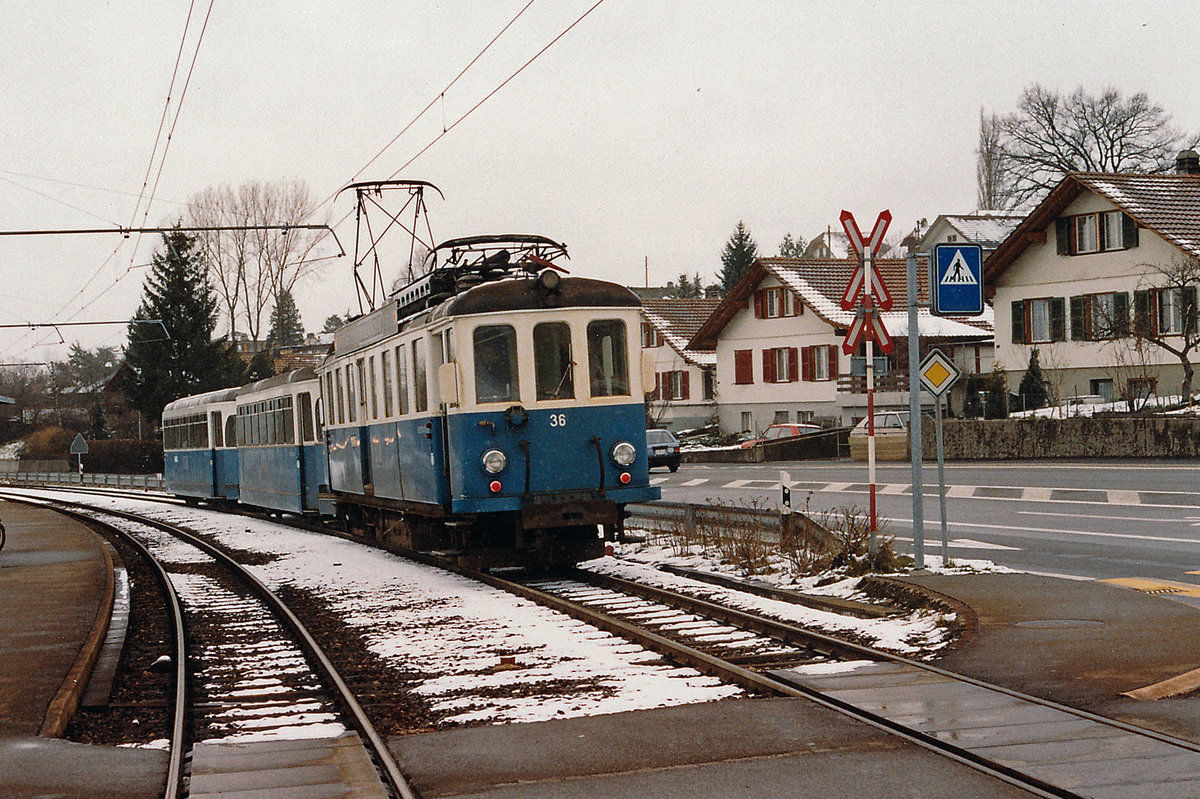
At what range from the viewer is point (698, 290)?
114750mm

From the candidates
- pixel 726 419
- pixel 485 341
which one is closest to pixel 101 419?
pixel 726 419

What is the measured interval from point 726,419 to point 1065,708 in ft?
181

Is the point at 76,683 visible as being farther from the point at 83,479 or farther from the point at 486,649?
the point at 83,479

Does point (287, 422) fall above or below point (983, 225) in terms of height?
below

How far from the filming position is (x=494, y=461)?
14633 millimetres

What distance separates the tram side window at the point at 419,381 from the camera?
1559cm

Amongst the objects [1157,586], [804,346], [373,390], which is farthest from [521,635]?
[804,346]

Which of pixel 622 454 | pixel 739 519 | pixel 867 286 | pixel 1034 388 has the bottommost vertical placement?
pixel 739 519

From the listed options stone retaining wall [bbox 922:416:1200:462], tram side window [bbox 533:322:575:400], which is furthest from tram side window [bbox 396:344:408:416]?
stone retaining wall [bbox 922:416:1200:462]

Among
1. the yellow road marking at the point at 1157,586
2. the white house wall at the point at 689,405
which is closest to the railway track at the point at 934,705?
the yellow road marking at the point at 1157,586

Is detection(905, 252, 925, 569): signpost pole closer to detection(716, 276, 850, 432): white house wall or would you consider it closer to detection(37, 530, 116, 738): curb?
detection(37, 530, 116, 738): curb

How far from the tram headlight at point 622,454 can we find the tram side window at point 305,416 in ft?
34.7

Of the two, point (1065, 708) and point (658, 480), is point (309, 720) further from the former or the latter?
point (658, 480)

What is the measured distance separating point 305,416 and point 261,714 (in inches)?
656
